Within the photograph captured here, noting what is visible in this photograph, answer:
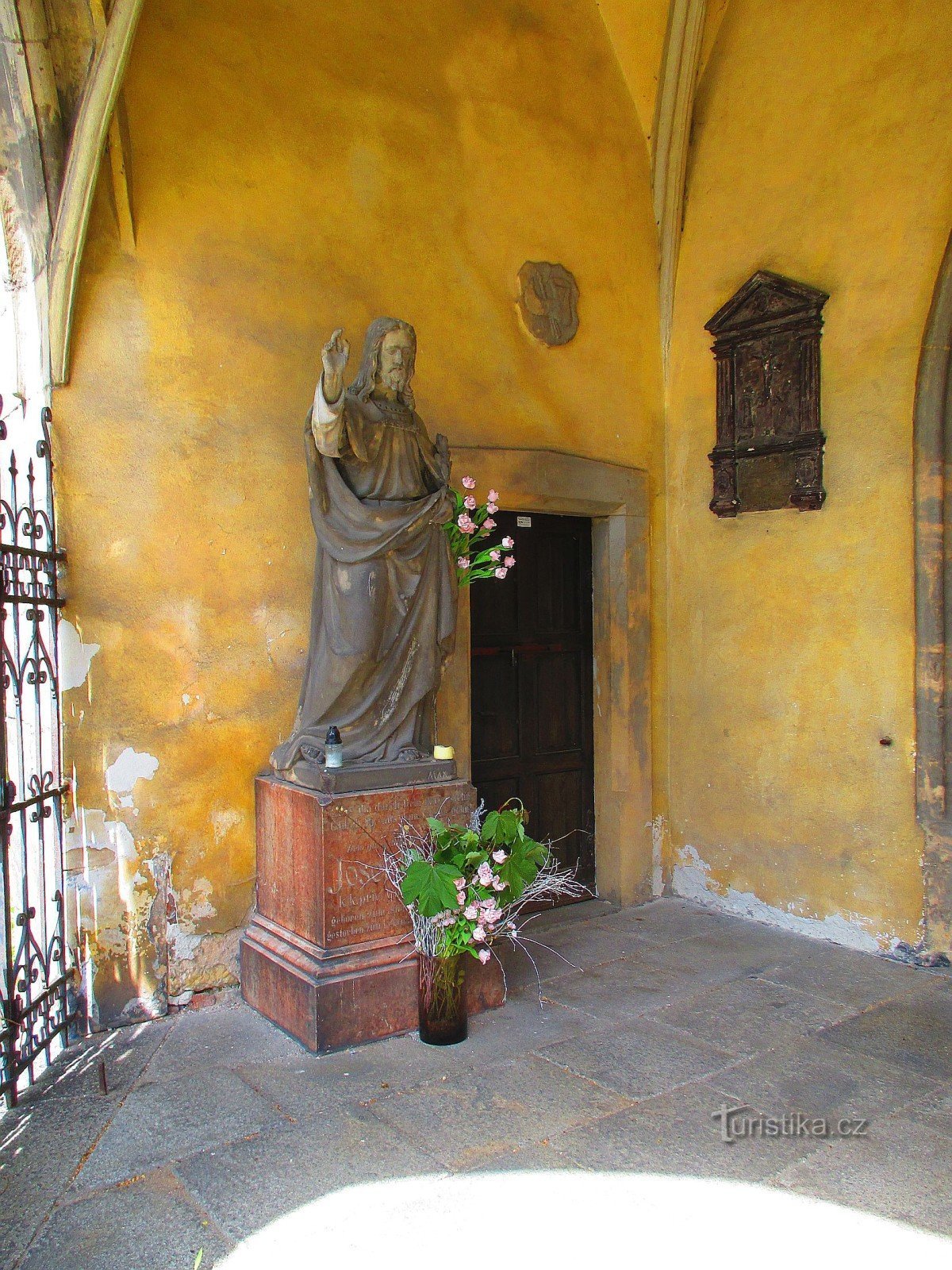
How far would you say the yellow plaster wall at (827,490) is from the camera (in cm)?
446

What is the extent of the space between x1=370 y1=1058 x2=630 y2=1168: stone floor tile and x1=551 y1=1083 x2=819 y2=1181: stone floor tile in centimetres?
8

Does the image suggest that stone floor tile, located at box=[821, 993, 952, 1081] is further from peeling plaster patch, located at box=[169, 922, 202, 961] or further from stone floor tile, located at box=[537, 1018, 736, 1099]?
peeling plaster patch, located at box=[169, 922, 202, 961]

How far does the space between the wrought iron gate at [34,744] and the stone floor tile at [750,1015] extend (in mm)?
2347

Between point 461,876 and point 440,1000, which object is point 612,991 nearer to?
point 440,1000

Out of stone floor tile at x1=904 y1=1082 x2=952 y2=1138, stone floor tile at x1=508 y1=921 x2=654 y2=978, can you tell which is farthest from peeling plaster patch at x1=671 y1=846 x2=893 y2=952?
stone floor tile at x1=904 y1=1082 x2=952 y2=1138

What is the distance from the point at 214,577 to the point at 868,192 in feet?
11.8

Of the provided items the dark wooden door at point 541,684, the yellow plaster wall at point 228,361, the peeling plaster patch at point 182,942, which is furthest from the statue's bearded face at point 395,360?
the peeling plaster patch at point 182,942

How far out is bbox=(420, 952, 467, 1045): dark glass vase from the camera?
11.6ft

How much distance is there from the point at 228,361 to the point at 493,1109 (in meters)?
3.09

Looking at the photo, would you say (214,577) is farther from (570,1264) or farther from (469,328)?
(570,1264)

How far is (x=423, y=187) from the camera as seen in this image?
15.2 ft

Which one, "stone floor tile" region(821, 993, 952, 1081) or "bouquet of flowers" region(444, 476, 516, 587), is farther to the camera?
"bouquet of flowers" region(444, 476, 516, 587)

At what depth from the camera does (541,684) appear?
5.37 metres

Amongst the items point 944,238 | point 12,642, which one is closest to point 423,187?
point 944,238
